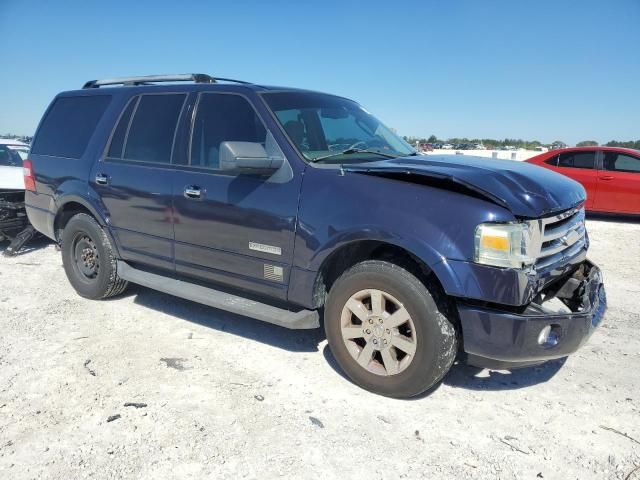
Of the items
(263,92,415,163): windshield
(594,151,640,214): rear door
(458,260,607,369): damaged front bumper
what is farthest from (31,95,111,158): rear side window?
(594,151,640,214): rear door

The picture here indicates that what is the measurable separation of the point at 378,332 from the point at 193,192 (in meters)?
1.78

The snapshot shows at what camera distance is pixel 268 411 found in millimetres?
2973

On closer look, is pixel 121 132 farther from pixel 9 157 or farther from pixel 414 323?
pixel 9 157

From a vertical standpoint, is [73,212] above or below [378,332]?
above

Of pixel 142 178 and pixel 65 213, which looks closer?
pixel 142 178

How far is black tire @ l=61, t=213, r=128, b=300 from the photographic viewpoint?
4.61m

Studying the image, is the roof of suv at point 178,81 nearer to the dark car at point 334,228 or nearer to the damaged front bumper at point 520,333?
the dark car at point 334,228

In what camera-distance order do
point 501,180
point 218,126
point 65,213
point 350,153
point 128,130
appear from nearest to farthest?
1. point 501,180
2. point 350,153
3. point 218,126
4. point 128,130
5. point 65,213

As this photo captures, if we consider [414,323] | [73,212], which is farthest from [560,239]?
[73,212]

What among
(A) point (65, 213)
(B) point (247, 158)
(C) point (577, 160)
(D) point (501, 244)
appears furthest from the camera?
(C) point (577, 160)

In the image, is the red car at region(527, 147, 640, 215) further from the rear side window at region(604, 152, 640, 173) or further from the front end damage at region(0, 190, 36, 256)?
the front end damage at region(0, 190, 36, 256)

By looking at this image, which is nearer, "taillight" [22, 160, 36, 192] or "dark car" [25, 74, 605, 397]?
"dark car" [25, 74, 605, 397]

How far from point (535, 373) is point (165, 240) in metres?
3.02

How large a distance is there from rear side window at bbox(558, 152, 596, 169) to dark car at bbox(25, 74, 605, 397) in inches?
289
